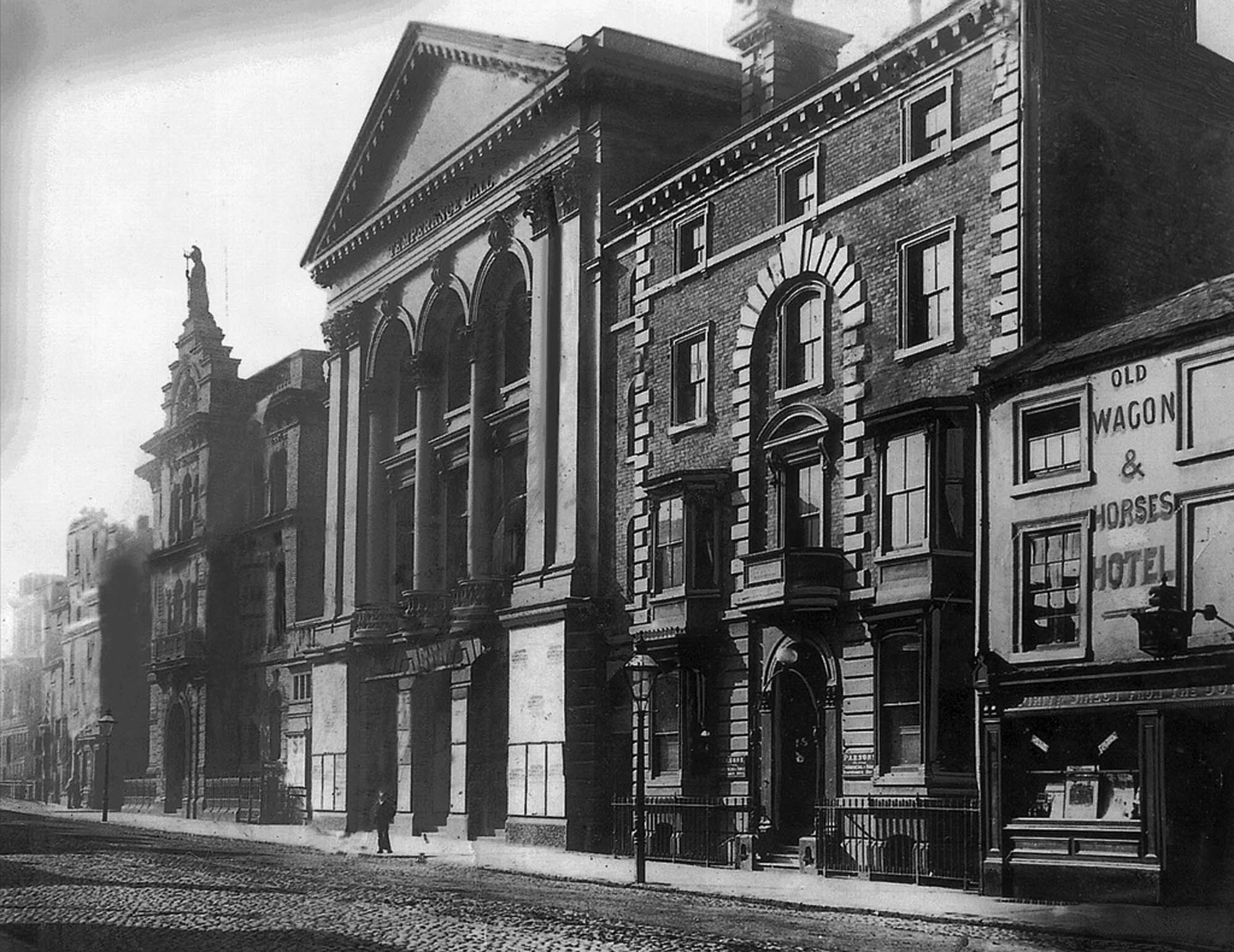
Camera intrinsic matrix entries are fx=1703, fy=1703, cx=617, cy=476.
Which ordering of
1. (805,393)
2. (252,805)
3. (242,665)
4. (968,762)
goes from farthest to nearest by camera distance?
(242,665) < (252,805) < (805,393) < (968,762)

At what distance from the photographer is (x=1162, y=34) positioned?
26.0 metres

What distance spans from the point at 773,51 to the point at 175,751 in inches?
1575

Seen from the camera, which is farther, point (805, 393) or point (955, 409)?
point (805, 393)

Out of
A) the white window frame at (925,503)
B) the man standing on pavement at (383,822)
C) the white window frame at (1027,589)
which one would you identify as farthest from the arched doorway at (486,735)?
the white window frame at (1027,589)

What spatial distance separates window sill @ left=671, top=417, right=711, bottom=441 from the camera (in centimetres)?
3434

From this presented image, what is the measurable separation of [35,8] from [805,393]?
17564mm

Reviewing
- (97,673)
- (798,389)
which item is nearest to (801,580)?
(798,389)

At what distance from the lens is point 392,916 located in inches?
832

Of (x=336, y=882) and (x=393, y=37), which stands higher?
(x=393, y=37)

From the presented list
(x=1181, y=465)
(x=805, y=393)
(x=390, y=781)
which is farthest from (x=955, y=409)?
(x=390, y=781)

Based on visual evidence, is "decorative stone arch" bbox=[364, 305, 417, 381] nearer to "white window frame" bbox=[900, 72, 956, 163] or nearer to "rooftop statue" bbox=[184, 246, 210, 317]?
"white window frame" bbox=[900, 72, 956, 163]

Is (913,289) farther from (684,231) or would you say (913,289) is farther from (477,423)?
(477,423)

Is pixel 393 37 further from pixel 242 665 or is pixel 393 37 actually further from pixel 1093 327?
pixel 242 665

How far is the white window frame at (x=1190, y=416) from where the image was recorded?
19656mm
